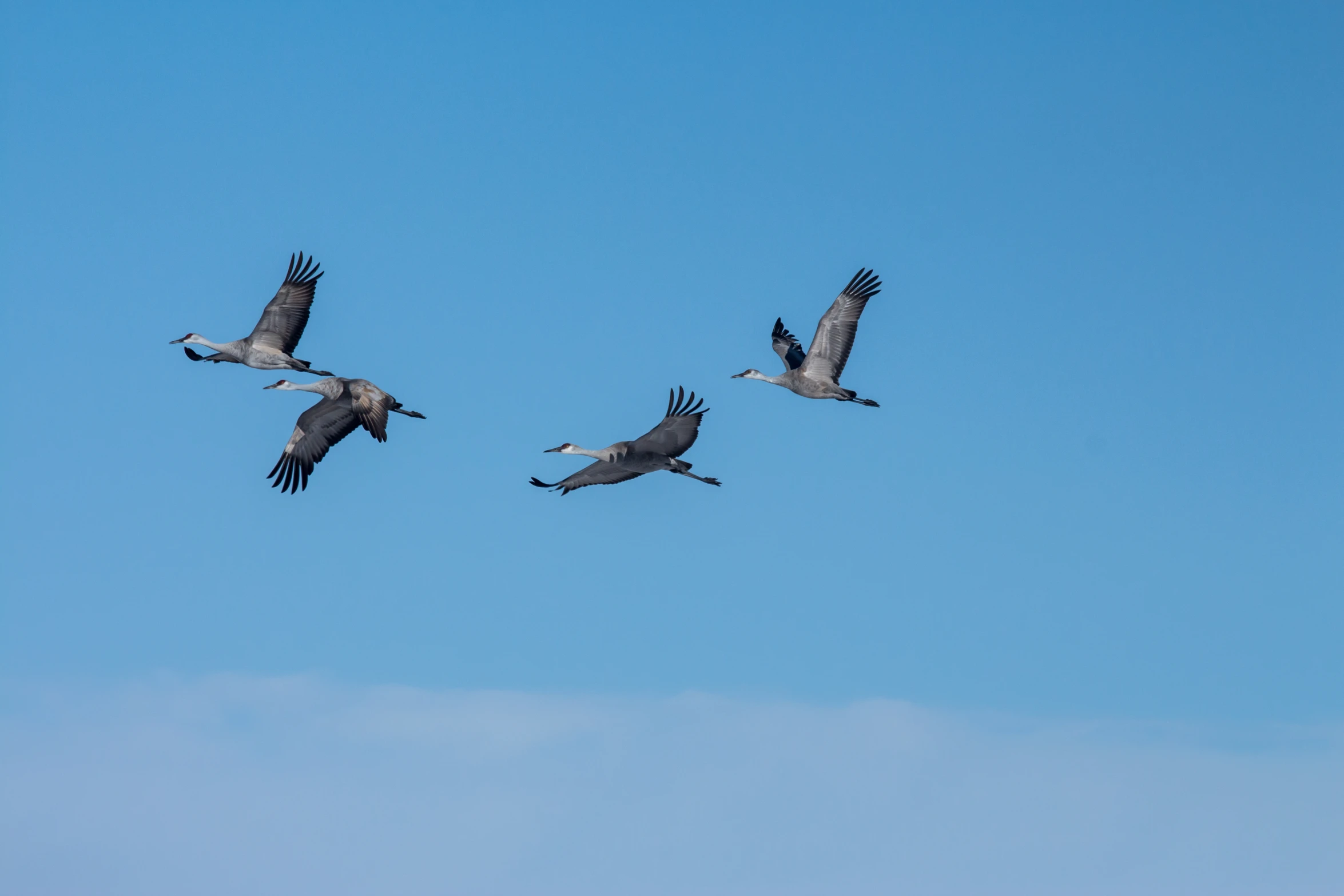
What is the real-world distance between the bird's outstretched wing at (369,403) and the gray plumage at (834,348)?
9701mm

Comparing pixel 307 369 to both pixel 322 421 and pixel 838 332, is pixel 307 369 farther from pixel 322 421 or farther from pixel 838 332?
pixel 838 332

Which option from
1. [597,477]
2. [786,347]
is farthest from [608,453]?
[786,347]

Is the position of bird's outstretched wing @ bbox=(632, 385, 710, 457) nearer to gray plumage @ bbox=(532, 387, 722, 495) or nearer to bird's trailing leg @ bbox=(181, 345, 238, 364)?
gray plumage @ bbox=(532, 387, 722, 495)

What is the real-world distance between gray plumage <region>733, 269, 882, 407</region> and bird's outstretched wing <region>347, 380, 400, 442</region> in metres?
9.70

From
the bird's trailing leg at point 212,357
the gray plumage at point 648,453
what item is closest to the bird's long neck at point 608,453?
the gray plumage at point 648,453

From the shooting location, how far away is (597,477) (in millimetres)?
26719

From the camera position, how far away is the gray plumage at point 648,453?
976 inches

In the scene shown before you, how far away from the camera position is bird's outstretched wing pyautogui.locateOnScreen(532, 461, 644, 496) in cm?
2648

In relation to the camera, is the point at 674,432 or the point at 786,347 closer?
the point at 674,432

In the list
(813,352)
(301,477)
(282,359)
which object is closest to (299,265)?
(282,359)

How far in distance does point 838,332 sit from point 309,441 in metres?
12.3

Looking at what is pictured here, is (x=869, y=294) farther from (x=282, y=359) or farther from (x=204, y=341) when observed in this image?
(x=204, y=341)

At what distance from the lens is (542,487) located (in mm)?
26234

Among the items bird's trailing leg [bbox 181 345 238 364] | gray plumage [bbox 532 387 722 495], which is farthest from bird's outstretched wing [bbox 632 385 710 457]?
bird's trailing leg [bbox 181 345 238 364]
